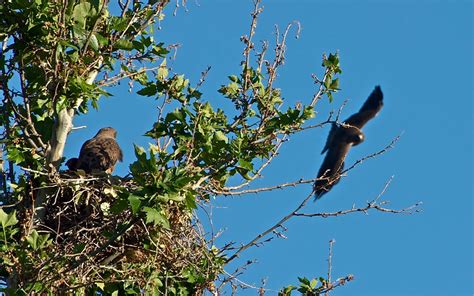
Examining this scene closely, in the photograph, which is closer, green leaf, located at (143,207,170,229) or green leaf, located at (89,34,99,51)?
green leaf, located at (143,207,170,229)

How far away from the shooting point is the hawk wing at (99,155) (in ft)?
35.6

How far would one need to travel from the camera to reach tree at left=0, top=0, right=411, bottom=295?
8328mm

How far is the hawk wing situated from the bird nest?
122 centimetres

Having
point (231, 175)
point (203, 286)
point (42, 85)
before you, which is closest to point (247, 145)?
point (231, 175)

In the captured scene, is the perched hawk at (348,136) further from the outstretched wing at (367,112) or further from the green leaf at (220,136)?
the green leaf at (220,136)

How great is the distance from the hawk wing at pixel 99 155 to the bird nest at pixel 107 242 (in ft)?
4.02

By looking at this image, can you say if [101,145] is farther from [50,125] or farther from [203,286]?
Result: [203,286]

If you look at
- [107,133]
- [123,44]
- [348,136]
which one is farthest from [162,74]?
[348,136]

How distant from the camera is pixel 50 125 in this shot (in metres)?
9.19

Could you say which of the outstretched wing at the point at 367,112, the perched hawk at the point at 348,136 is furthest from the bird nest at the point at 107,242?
the outstretched wing at the point at 367,112

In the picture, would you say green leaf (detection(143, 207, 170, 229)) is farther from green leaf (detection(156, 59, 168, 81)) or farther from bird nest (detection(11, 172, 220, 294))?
green leaf (detection(156, 59, 168, 81))

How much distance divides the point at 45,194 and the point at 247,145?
6.12ft

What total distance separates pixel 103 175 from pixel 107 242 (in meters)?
1.42

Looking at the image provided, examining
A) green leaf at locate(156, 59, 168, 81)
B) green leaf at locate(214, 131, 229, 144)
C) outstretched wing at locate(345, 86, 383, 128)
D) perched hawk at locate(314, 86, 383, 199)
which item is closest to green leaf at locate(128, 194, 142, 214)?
green leaf at locate(214, 131, 229, 144)
